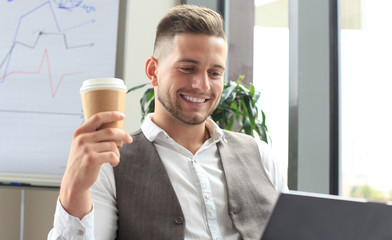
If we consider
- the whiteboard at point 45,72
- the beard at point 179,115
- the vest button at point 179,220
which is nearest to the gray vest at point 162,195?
the vest button at point 179,220

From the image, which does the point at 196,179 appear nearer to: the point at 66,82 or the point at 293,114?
the point at 293,114

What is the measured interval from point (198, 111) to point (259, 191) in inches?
12.9

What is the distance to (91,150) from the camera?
34.0 inches

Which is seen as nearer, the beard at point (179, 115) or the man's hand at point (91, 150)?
the man's hand at point (91, 150)

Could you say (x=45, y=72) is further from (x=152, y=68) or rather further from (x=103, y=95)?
(x=103, y=95)

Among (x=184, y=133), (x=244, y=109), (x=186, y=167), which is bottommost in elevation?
(x=186, y=167)

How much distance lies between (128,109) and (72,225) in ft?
5.82

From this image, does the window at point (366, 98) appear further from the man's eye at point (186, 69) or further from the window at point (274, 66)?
the man's eye at point (186, 69)

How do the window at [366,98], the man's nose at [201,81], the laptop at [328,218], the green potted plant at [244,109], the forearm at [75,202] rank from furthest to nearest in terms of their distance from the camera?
the green potted plant at [244,109] → the window at [366,98] → the man's nose at [201,81] → the forearm at [75,202] → the laptop at [328,218]

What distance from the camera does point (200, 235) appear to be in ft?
→ 4.11

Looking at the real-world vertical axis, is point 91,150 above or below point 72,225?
above

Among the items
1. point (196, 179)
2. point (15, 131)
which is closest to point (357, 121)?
point (196, 179)

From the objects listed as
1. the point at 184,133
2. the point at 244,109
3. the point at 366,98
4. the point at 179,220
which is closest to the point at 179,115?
the point at 184,133

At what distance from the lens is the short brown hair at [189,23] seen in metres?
1.39
